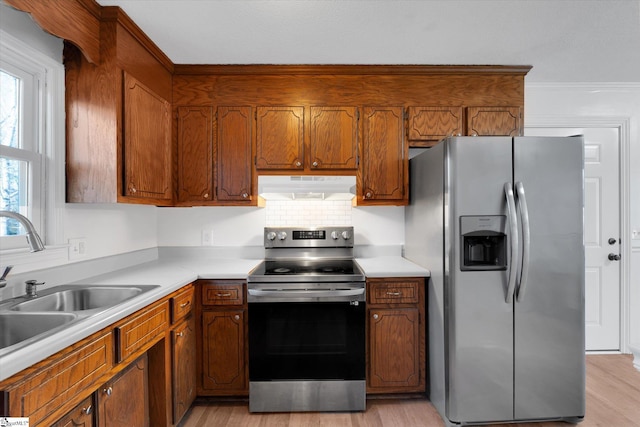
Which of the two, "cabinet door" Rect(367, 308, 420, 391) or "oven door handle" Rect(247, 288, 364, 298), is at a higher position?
"oven door handle" Rect(247, 288, 364, 298)

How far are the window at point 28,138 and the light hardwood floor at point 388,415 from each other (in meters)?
1.43

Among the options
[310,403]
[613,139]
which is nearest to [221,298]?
[310,403]

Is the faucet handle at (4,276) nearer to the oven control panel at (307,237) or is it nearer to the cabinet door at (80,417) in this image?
the cabinet door at (80,417)

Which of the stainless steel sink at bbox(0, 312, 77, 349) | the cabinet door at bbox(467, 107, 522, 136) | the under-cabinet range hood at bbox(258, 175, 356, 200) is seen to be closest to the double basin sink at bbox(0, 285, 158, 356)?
the stainless steel sink at bbox(0, 312, 77, 349)

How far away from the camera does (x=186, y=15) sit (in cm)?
199

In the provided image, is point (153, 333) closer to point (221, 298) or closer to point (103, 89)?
point (221, 298)

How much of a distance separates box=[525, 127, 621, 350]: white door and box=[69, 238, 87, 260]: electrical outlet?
393cm

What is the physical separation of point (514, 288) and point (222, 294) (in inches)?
70.7

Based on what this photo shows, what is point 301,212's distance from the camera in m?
3.00

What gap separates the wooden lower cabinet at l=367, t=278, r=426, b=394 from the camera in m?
2.31

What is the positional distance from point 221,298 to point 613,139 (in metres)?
3.62

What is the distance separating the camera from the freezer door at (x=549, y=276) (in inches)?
79.7

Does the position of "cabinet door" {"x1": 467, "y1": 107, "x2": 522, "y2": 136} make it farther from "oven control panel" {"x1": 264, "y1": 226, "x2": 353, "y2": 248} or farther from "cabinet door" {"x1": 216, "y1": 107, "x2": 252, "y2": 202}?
"cabinet door" {"x1": 216, "y1": 107, "x2": 252, "y2": 202}

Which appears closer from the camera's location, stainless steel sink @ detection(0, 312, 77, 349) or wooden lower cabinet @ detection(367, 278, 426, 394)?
stainless steel sink @ detection(0, 312, 77, 349)
